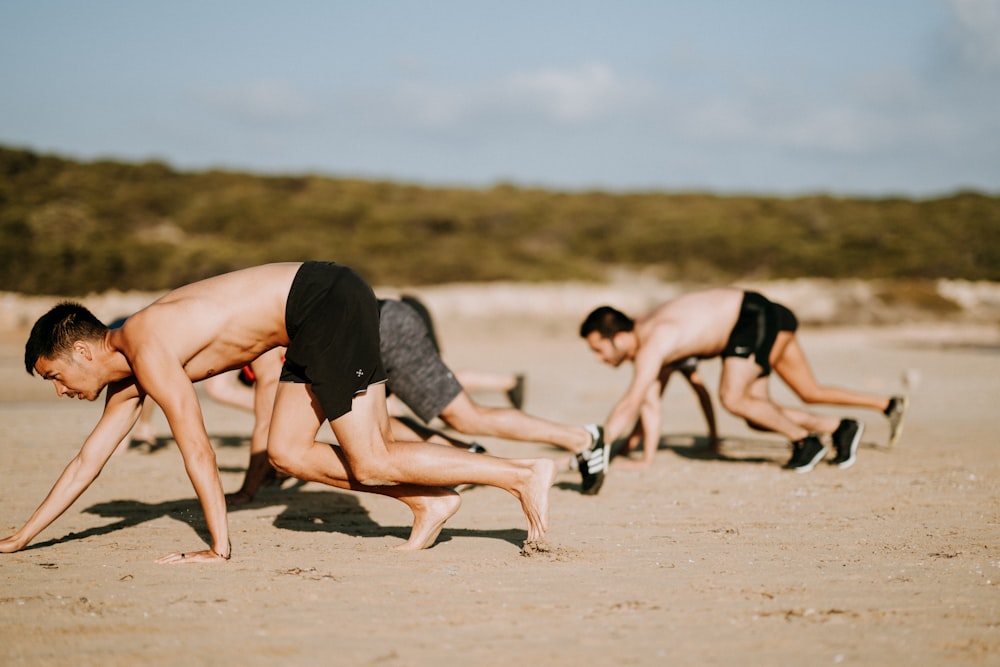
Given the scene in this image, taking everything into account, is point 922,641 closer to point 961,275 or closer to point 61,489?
point 61,489

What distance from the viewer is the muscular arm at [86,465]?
435 cm

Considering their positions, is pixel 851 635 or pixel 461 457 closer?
pixel 851 635

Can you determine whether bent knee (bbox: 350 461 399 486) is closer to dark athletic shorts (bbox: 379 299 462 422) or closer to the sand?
the sand

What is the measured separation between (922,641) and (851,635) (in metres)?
0.21

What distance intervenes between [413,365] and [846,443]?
337 centimetres

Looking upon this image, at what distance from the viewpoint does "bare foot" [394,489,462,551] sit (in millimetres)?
4504

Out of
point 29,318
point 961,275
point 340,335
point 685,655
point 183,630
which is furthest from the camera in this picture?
point 961,275

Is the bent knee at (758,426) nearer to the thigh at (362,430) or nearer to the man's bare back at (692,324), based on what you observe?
the man's bare back at (692,324)

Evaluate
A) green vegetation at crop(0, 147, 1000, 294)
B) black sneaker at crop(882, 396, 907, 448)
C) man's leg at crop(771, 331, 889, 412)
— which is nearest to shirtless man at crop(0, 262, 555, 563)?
man's leg at crop(771, 331, 889, 412)

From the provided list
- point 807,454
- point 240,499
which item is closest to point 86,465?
point 240,499

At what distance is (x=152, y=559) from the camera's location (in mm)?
4305

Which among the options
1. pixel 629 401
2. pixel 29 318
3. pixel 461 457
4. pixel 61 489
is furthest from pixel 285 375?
pixel 29 318

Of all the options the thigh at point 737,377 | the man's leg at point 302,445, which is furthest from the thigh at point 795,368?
the man's leg at point 302,445

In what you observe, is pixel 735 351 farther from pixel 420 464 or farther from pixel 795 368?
pixel 420 464
